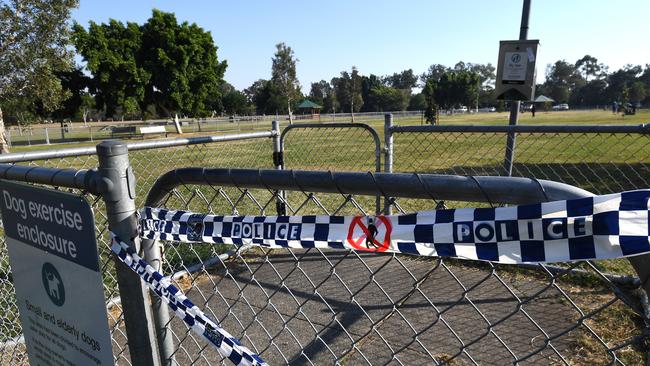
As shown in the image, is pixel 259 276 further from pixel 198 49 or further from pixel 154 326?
pixel 198 49

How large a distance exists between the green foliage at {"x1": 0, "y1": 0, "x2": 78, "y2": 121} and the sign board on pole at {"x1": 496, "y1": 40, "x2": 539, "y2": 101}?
17.8 m

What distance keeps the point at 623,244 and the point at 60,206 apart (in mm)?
1554

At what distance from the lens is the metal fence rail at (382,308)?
1347 mm

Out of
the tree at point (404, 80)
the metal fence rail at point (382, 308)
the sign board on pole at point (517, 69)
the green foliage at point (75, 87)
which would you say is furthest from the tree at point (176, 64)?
the tree at point (404, 80)

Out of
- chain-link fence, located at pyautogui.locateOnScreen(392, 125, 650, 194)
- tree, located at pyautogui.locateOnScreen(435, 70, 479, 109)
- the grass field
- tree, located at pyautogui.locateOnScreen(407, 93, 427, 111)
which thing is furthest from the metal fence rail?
tree, located at pyautogui.locateOnScreen(407, 93, 427, 111)

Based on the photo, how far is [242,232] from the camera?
49.9 inches

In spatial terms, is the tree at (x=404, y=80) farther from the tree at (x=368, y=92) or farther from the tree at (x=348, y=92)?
the tree at (x=348, y=92)

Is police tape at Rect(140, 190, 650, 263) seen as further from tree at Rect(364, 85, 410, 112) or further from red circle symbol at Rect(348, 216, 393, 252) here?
tree at Rect(364, 85, 410, 112)

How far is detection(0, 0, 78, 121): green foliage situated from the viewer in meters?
16.1

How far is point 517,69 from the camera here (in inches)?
177

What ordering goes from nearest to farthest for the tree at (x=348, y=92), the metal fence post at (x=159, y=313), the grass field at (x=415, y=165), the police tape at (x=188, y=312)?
the police tape at (x=188, y=312) < the metal fence post at (x=159, y=313) < the grass field at (x=415, y=165) < the tree at (x=348, y=92)

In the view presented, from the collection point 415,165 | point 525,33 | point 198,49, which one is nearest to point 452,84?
point 198,49

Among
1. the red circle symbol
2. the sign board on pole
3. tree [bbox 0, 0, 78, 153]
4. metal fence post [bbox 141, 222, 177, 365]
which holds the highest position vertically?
tree [bbox 0, 0, 78, 153]

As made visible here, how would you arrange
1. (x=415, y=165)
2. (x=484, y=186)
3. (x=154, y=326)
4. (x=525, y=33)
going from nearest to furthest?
1. (x=484, y=186)
2. (x=154, y=326)
3. (x=525, y=33)
4. (x=415, y=165)
